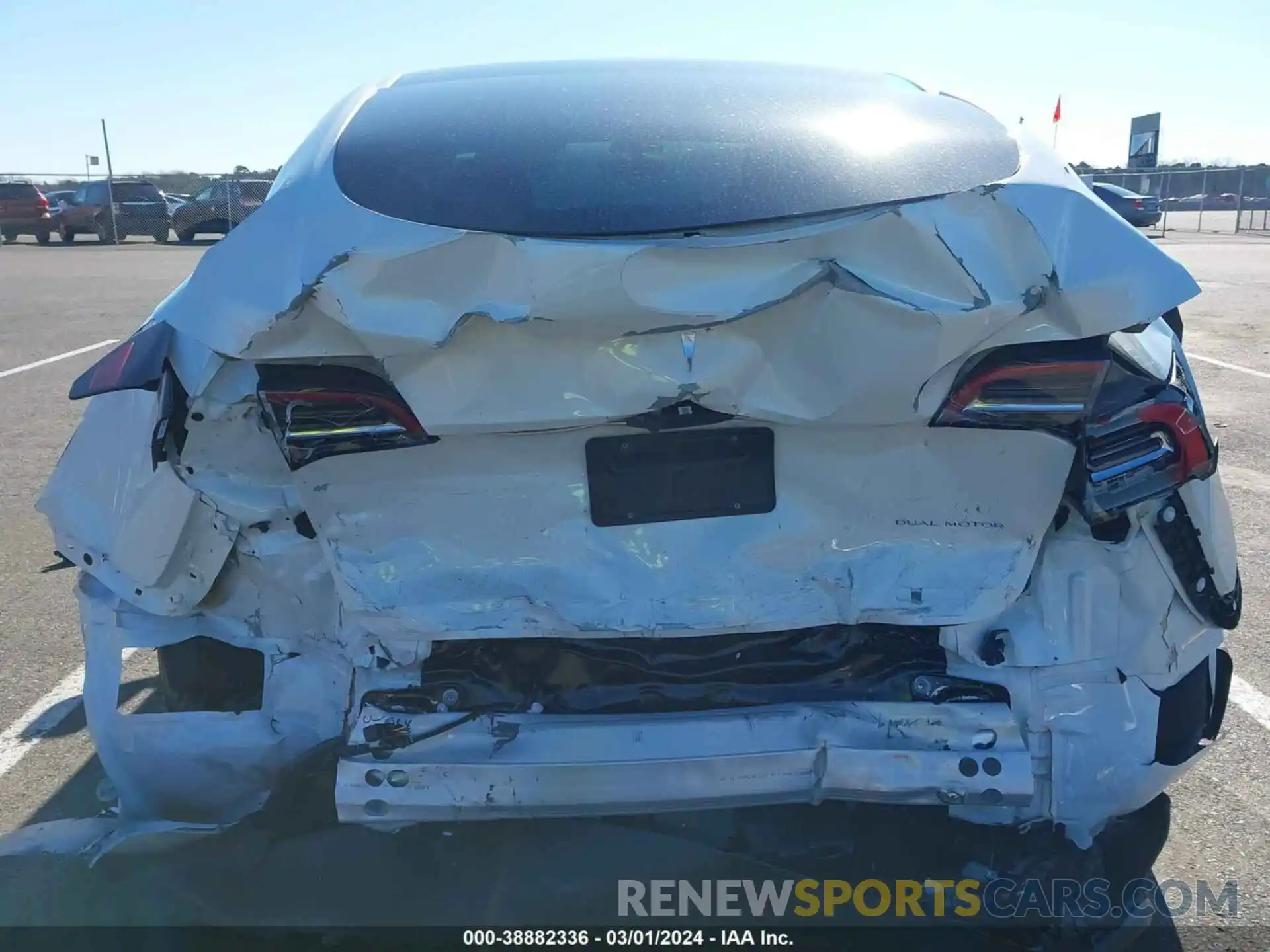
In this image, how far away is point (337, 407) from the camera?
213cm

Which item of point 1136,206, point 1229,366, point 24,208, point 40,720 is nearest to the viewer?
point 40,720

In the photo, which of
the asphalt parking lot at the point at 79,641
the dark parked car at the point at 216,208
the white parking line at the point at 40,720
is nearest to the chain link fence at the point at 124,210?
the dark parked car at the point at 216,208

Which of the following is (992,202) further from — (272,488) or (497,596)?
(272,488)

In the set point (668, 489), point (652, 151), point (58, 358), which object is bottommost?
point (58, 358)

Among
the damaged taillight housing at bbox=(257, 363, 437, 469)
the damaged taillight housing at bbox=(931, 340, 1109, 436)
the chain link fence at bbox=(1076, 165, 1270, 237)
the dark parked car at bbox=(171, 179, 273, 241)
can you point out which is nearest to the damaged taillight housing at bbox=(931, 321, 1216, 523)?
the damaged taillight housing at bbox=(931, 340, 1109, 436)

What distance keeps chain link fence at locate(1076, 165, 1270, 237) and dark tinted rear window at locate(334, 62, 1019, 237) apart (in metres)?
30.0

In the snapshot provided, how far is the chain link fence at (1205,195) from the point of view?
103 feet

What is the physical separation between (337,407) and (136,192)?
31594 millimetres

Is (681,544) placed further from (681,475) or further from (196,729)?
(196,729)

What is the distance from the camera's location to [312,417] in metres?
2.14

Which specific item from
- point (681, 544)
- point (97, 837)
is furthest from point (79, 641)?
point (681, 544)

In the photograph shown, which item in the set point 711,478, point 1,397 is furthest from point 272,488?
point 1,397

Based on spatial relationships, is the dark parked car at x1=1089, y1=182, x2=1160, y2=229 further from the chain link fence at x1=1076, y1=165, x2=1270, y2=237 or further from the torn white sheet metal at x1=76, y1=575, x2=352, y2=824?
the torn white sheet metal at x1=76, y1=575, x2=352, y2=824

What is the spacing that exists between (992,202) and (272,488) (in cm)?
156
